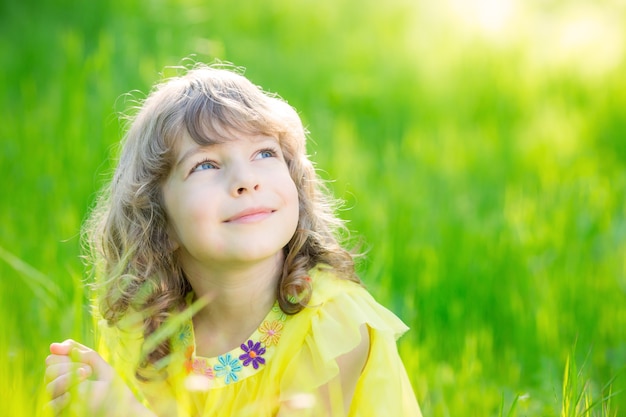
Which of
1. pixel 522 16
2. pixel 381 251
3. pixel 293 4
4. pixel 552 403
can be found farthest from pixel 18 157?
pixel 522 16

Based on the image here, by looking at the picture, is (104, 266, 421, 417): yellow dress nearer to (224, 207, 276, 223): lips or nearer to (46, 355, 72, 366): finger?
(46, 355, 72, 366): finger

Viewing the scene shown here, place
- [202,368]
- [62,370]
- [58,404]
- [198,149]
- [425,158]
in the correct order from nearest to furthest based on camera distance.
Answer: [58,404] → [62,370] → [198,149] → [202,368] → [425,158]

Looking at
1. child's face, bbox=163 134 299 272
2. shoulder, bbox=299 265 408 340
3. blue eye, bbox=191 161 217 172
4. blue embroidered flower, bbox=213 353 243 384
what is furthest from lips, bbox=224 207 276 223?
blue embroidered flower, bbox=213 353 243 384

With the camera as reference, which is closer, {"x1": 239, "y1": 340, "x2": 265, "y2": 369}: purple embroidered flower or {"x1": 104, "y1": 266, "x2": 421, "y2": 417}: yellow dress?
{"x1": 104, "y1": 266, "x2": 421, "y2": 417}: yellow dress

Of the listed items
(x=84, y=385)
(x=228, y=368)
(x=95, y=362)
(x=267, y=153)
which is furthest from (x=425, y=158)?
(x=84, y=385)

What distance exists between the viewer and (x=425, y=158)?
4320 millimetres

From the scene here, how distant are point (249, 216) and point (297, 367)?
1.26ft

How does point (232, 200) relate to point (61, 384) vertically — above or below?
above

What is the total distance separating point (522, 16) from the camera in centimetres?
599

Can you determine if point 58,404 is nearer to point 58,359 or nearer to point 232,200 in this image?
point 58,359

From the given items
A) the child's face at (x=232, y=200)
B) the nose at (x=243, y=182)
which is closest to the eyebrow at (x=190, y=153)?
the child's face at (x=232, y=200)

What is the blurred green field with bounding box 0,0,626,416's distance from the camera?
2801 millimetres

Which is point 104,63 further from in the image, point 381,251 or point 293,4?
point 293,4

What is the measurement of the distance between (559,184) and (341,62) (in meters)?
2.00
